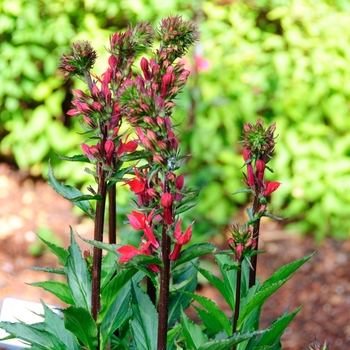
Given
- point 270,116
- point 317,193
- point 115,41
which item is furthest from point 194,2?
point 115,41

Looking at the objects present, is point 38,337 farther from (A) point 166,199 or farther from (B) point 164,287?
(A) point 166,199

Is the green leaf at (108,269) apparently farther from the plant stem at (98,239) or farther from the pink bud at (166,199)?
the pink bud at (166,199)

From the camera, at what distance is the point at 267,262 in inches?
159

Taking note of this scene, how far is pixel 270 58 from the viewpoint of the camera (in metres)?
4.36

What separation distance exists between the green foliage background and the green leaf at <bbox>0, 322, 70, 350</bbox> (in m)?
2.43

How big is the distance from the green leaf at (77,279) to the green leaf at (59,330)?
4.5 inches

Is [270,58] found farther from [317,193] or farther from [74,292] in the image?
[74,292]

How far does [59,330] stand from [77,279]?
0.54 ft

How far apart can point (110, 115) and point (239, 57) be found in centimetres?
306

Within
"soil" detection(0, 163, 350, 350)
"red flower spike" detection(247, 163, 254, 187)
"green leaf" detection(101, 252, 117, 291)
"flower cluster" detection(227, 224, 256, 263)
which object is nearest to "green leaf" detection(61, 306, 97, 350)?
"green leaf" detection(101, 252, 117, 291)

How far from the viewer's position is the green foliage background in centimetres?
414

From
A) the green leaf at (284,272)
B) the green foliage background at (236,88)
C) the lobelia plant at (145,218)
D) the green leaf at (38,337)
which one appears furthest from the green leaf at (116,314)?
the green foliage background at (236,88)

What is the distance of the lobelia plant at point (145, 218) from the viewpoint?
1.24 m

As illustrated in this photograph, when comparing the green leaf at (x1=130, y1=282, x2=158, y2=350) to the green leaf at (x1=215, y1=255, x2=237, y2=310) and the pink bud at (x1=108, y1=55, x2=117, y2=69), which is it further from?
the pink bud at (x1=108, y1=55, x2=117, y2=69)
